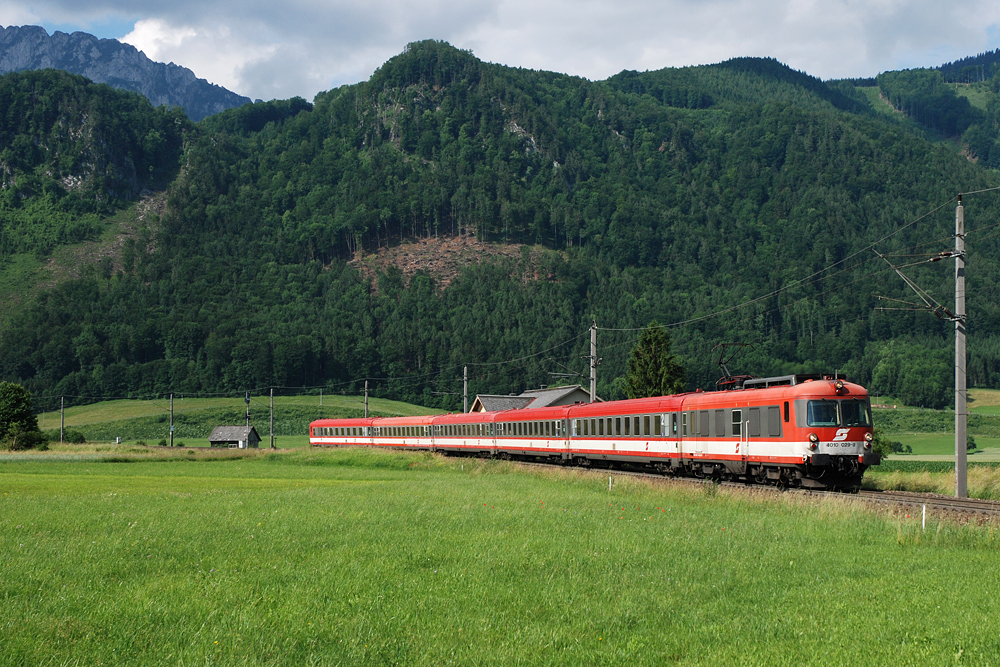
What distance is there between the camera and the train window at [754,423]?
31433mm

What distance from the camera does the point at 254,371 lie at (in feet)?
655

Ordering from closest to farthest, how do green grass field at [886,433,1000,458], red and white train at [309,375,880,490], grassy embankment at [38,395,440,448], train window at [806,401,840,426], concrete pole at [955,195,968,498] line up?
train window at [806,401,840,426] → red and white train at [309,375,880,490] → concrete pole at [955,195,968,498] → green grass field at [886,433,1000,458] → grassy embankment at [38,395,440,448]

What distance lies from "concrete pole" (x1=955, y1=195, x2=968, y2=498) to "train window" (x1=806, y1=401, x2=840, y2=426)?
4490 millimetres

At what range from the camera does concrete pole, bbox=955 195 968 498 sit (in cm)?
2939

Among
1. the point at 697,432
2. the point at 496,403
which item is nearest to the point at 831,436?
the point at 697,432

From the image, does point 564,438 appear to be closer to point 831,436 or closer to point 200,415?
point 831,436

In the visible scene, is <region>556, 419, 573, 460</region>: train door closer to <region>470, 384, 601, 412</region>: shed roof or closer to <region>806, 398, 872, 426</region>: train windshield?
<region>806, 398, 872, 426</region>: train windshield

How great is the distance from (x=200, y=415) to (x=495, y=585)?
161 m

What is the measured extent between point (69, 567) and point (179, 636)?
5.15 meters

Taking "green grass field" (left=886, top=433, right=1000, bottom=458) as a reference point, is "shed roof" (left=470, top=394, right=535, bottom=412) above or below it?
above

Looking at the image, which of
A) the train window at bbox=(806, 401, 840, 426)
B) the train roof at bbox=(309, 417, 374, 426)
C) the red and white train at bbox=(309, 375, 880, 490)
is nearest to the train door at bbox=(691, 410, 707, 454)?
the red and white train at bbox=(309, 375, 880, 490)

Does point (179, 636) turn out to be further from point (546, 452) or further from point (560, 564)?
point (546, 452)

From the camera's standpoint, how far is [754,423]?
31.6 meters

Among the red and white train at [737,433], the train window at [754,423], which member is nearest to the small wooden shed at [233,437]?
the red and white train at [737,433]
